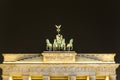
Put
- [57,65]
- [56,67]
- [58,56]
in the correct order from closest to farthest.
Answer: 1. [57,65]
2. [56,67]
3. [58,56]

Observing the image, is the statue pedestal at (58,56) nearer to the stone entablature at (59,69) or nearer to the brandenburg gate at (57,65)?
the brandenburg gate at (57,65)

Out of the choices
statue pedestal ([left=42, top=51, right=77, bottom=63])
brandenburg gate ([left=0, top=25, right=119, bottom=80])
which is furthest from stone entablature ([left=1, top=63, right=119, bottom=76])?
statue pedestal ([left=42, top=51, right=77, bottom=63])

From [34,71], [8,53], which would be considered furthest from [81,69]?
[8,53]

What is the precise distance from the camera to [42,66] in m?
62.1

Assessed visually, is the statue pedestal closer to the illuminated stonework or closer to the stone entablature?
the illuminated stonework

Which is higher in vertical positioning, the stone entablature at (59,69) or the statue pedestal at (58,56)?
the statue pedestal at (58,56)

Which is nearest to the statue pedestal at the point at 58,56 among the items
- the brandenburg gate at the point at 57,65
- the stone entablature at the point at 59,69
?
the brandenburg gate at the point at 57,65

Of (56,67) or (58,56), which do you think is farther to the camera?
(58,56)

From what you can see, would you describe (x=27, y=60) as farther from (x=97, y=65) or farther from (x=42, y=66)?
(x=97, y=65)

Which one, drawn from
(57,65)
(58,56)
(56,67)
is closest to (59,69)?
(56,67)

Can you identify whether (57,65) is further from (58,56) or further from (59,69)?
(58,56)

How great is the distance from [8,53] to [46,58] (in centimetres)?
561

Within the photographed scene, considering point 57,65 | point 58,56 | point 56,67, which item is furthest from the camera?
point 58,56

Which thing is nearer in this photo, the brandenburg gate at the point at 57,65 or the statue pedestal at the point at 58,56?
Result: the brandenburg gate at the point at 57,65
